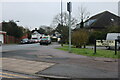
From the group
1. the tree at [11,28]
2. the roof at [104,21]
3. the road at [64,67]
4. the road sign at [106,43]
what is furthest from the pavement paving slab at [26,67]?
the roof at [104,21]

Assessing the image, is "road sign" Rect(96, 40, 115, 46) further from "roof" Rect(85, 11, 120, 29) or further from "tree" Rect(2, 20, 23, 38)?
"tree" Rect(2, 20, 23, 38)

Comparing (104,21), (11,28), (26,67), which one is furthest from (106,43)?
(11,28)

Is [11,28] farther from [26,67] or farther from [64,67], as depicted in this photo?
[64,67]

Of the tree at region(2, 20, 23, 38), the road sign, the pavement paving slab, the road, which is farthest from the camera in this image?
the tree at region(2, 20, 23, 38)

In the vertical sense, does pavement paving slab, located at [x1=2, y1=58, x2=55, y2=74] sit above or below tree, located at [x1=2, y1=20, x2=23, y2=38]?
below

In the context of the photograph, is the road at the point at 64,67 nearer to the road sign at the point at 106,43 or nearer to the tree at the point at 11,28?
the road sign at the point at 106,43

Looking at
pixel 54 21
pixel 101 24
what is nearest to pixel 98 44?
pixel 101 24

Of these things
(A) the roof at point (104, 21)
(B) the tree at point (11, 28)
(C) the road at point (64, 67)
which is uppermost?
(A) the roof at point (104, 21)

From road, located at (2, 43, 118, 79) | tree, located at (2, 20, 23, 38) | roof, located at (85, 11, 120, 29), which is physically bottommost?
road, located at (2, 43, 118, 79)

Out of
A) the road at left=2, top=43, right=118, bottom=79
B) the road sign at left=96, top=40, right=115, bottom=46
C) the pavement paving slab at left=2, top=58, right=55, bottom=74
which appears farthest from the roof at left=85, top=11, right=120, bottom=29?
the pavement paving slab at left=2, top=58, right=55, bottom=74

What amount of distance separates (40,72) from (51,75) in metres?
0.69

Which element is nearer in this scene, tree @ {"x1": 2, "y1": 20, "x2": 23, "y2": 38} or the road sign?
the road sign

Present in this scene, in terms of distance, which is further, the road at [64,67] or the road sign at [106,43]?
the road sign at [106,43]

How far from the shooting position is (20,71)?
23.0 feet
